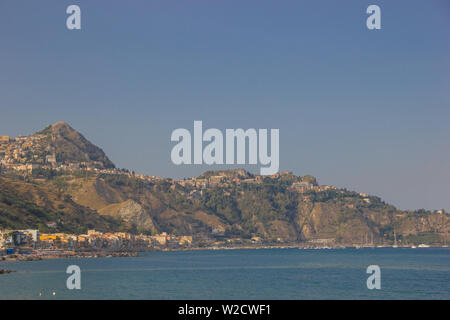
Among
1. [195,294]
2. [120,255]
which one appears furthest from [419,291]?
[120,255]

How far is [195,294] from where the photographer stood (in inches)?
2463
